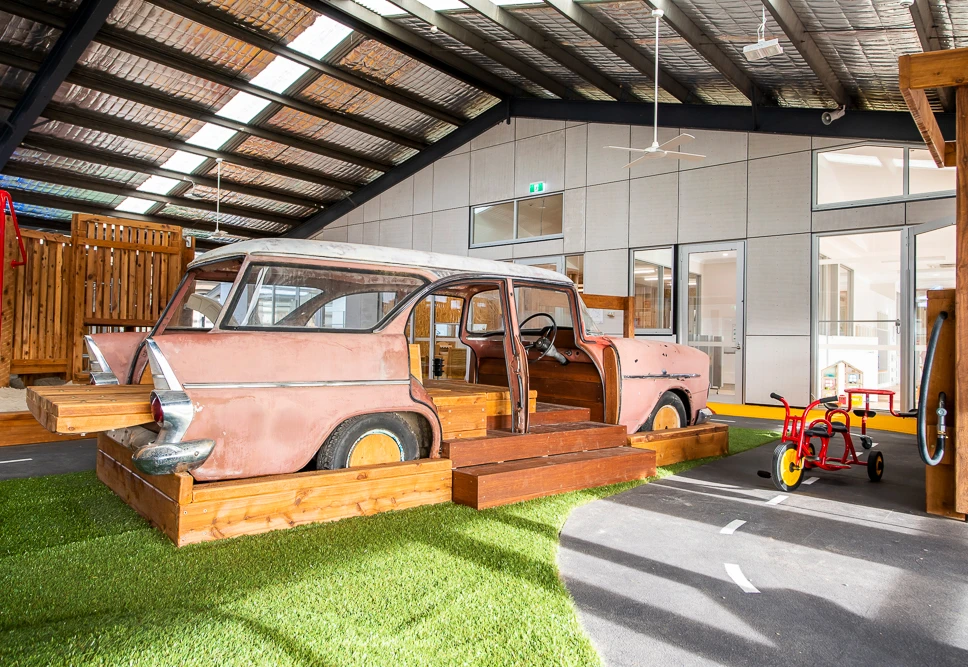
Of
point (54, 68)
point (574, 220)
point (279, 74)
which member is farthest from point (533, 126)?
point (54, 68)

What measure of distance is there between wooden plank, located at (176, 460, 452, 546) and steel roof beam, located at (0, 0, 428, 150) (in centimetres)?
957

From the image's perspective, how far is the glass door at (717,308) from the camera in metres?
10.9

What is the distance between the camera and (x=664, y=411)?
6.14 meters

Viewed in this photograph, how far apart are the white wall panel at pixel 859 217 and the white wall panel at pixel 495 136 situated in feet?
23.7

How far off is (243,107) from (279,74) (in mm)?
1450

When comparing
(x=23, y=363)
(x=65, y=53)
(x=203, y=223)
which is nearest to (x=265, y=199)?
(x=203, y=223)

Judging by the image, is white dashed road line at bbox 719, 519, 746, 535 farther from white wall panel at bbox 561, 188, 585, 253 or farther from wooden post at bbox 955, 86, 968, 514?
white wall panel at bbox 561, 188, 585, 253

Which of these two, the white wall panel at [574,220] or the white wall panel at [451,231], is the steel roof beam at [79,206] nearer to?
the white wall panel at [451,231]

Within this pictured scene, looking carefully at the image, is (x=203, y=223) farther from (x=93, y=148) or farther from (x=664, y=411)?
(x=664, y=411)

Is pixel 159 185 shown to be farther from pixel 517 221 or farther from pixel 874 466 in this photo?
pixel 874 466

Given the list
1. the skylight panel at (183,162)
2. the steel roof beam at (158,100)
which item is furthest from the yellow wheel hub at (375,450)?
the skylight panel at (183,162)

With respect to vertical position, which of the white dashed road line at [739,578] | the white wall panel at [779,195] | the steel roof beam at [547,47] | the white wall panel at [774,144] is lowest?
the white dashed road line at [739,578]

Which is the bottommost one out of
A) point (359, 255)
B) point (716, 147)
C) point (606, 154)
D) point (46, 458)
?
point (46, 458)

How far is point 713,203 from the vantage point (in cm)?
1120
